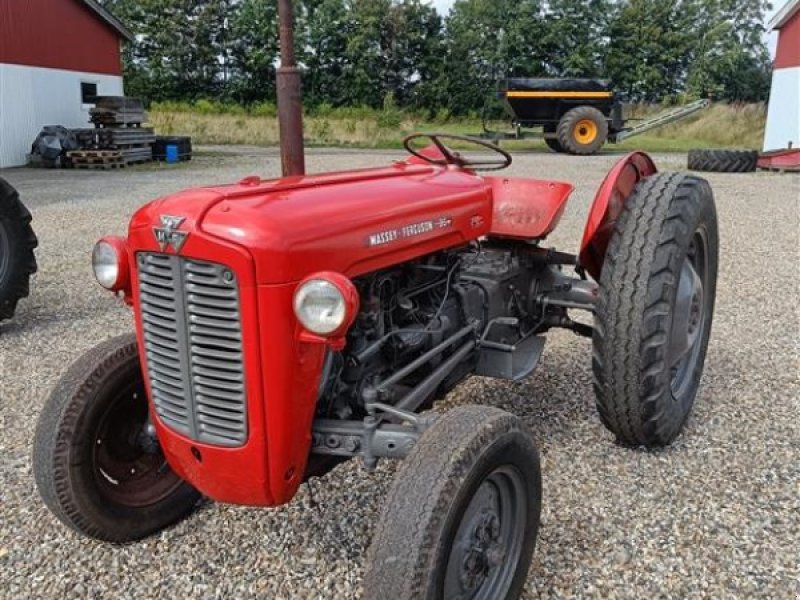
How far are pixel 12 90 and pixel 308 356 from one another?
1630 cm

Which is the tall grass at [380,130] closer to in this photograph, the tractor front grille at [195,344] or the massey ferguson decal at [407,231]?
the massey ferguson decal at [407,231]

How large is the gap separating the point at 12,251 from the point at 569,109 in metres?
16.0

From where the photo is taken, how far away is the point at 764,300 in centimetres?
566

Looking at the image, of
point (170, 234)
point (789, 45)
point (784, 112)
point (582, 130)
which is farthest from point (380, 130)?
point (170, 234)

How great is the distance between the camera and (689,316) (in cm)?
325

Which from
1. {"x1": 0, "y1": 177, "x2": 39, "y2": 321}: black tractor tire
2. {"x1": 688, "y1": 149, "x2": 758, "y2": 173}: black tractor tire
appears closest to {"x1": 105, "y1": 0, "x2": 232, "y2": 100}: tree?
{"x1": 688, "y1": 149, "x2": 758, "y2": 173}: black tractor tire

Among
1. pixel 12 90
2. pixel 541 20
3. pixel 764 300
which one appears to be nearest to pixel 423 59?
pixel 541 20

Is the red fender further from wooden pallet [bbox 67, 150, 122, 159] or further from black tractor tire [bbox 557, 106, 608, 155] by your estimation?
black tractor tire [bbox 557, 106, 608, 155]

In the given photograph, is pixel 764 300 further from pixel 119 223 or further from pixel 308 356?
pixel 119 223

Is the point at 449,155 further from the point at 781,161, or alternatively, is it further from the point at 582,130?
the point at 582,130

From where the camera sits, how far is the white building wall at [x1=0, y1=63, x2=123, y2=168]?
50.8ft

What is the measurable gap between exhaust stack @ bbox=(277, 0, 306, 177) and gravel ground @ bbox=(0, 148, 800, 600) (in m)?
1.53

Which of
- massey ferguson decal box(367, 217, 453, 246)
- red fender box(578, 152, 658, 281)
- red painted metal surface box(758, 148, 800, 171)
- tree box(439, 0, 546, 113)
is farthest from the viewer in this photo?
tree box(439, 0, 546, 113)

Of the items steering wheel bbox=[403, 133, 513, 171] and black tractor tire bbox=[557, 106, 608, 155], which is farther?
black tractor tire bbox=[557, 106, 608, 155]
